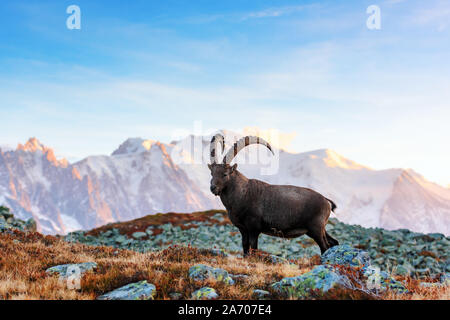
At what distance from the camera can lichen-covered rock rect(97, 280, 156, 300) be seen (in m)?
6.58

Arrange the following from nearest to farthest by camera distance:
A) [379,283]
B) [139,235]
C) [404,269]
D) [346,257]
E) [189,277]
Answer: [379,283]
[189,277]
[346,257]
[404,269]
[139,235]

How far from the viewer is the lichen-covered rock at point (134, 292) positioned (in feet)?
21.6

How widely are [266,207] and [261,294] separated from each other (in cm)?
543

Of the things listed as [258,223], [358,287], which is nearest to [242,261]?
[258,223]

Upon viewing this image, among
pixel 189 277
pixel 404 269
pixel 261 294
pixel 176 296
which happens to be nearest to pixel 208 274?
pixel 189 277

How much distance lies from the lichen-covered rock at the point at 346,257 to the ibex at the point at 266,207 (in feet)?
3.07

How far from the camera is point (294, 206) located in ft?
39.2

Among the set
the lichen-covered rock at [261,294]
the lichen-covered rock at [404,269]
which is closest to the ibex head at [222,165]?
the lichen-covered rock at [261,294]

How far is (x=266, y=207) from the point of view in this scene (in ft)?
39.7

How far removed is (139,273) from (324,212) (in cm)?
648

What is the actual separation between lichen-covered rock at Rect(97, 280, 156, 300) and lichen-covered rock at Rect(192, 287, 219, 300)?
80cm

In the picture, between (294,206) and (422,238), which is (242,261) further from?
(422,238)

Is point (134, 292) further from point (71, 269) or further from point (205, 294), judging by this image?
point (71, 269)

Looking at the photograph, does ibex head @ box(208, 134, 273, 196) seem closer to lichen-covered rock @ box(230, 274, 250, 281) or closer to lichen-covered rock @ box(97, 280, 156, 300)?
lichen-covered rock @ box(230, 274, 250, 281)
